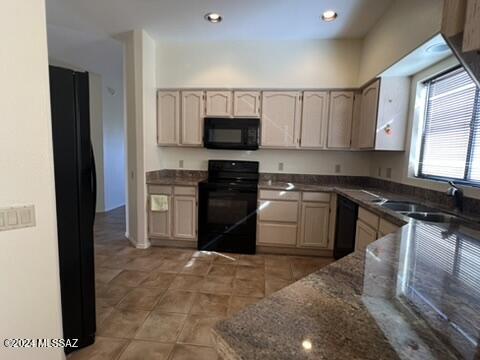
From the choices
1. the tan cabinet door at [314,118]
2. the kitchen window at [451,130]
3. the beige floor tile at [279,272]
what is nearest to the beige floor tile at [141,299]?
the beige floor tile at [279,272]

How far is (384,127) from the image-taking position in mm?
2809

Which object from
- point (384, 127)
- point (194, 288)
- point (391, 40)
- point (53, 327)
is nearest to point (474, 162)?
point (384, 127)

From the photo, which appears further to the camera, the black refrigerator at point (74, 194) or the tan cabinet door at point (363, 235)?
the tan cabinet door at point (363, 235)

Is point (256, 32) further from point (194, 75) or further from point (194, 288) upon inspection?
point (194, 288)

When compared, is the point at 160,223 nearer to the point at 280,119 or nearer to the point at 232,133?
the point at 232,133

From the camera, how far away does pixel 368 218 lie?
2256 mm

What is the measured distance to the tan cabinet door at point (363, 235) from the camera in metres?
2.17

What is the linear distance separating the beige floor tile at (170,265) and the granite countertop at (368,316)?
91.1 inches

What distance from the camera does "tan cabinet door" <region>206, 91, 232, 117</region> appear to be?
3539 millimetres

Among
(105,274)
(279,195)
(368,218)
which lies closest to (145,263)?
(105,274)

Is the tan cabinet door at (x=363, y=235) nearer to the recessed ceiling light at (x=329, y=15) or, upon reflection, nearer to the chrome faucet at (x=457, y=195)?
the chrome faucet at (x=457, y=195)

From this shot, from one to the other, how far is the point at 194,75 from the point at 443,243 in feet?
11.2

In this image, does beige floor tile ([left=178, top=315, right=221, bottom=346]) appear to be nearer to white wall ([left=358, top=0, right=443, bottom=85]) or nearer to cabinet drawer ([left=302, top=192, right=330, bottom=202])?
cabinet drawer ([left=302, top=192, right=330, bottom=202])

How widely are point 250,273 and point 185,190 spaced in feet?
4.50
